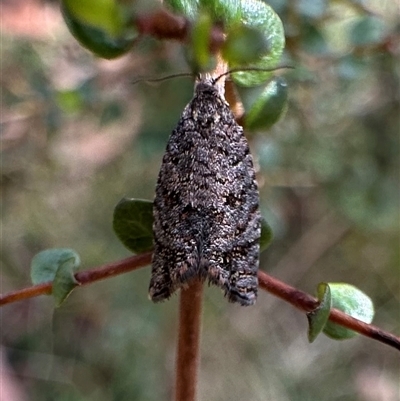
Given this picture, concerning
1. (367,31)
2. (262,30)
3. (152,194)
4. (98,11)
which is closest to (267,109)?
(262,30)

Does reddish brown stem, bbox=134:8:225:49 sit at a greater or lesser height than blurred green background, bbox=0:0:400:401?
greater

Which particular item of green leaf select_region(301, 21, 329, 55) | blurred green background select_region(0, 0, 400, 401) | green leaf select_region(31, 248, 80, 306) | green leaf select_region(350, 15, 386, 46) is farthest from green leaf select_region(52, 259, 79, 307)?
green leaf select_region(350, 15, 386, 46)

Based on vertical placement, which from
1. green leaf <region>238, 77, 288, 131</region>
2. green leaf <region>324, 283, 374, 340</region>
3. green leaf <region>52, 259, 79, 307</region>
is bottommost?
green leaf <region>324, 283, 374, 340</region>

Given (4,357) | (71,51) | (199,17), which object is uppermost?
(199,17)

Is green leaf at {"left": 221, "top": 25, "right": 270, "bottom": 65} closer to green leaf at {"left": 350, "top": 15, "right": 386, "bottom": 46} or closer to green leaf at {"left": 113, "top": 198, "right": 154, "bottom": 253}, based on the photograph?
green leaf at {"left": 113, "top": 198, "right": 154, "bottom": 253}

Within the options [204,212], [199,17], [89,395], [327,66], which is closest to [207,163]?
[204,212]

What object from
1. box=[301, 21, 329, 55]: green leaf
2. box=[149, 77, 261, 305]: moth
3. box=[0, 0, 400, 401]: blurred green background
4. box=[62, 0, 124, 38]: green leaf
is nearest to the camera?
box=[62, 0, 124, 38]: green leaf

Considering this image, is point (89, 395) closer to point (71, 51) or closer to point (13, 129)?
point (13, 129)
